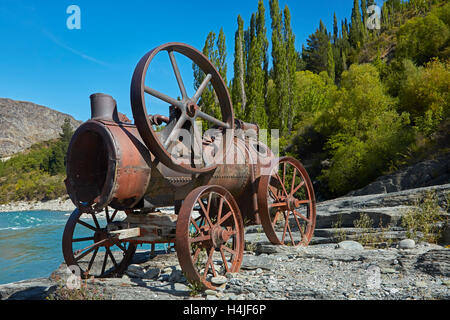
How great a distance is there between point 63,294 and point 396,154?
1527 cm

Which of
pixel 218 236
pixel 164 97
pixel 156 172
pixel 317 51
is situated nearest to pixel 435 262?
pixel 218 236

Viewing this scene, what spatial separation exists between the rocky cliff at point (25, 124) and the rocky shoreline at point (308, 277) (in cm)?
13334

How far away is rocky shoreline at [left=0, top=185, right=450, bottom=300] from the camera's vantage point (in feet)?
12.4

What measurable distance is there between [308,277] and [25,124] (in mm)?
156023

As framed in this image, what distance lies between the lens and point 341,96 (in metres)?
23.3

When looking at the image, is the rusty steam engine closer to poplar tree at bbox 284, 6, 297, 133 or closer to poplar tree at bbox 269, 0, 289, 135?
poplar tree at bbox 269, 0, 289, 135

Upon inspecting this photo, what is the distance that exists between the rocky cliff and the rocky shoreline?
13334 centimetres

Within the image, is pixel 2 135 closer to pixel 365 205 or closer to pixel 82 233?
pixel 82 233

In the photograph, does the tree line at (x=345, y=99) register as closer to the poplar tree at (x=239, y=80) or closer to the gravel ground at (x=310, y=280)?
the poplar tree at (x=239, y=80)

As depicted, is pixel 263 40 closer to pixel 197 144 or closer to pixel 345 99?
pixel 345 99

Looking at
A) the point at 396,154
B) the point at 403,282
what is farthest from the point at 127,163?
the point at 396,154

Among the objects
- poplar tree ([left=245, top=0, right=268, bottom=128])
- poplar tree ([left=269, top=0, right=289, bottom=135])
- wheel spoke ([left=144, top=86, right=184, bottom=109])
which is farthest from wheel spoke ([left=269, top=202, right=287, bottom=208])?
poplar tree ([left=269, top=0, right=289, bottom=135])

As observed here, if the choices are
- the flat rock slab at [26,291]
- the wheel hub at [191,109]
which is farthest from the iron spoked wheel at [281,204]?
the flat rock slab at [26,291]

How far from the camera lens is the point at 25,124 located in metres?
138
